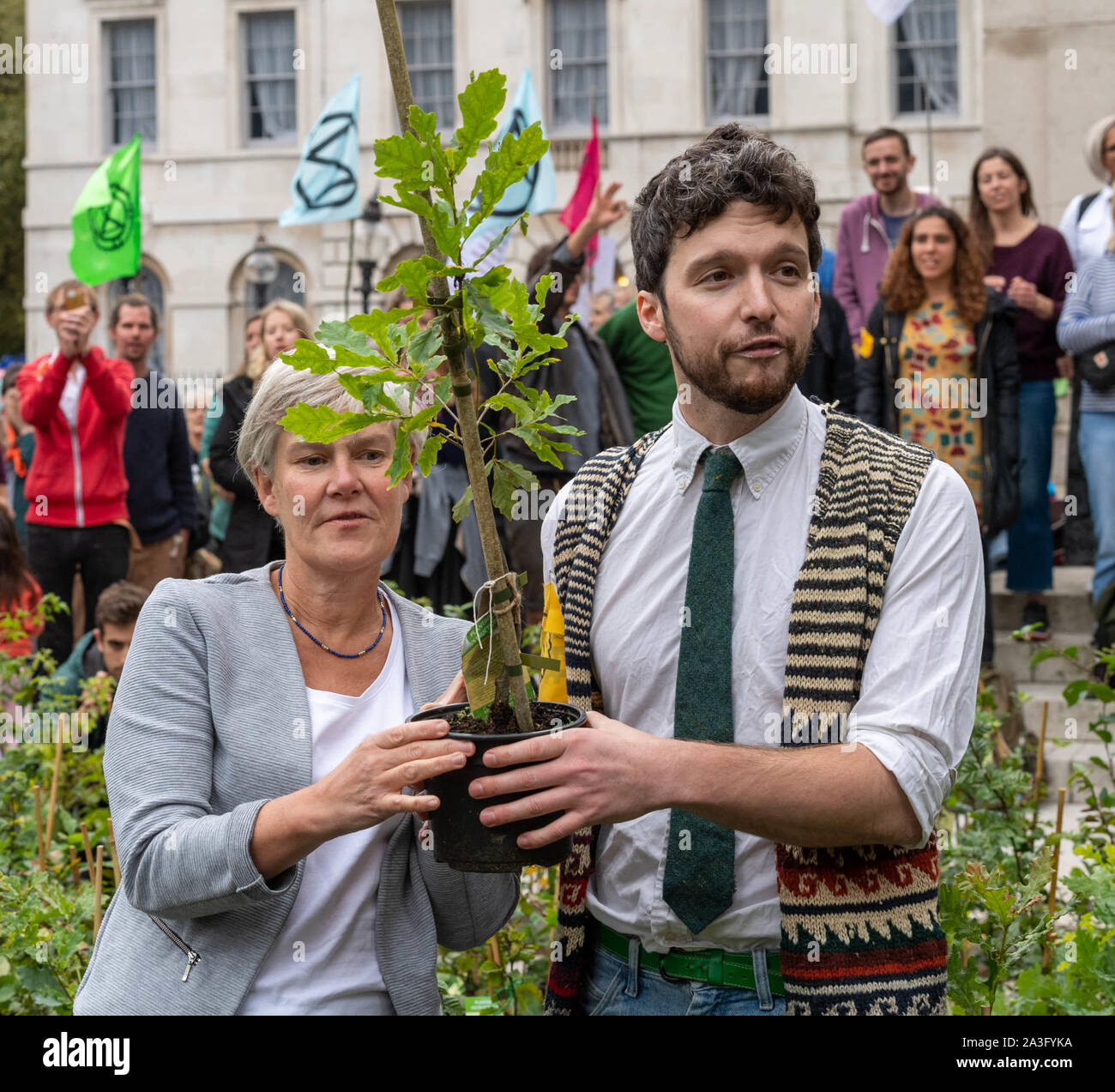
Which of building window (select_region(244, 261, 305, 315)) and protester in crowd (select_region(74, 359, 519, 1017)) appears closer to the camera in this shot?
protester in crowd (select_region(74, 359, 519, 1017))

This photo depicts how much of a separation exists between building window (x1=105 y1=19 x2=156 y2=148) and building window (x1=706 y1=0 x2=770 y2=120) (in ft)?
33.6

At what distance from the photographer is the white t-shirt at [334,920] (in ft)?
7.14

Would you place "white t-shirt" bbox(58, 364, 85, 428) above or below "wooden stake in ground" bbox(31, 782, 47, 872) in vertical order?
above

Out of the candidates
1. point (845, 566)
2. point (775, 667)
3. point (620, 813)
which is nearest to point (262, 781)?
point (620, 813)

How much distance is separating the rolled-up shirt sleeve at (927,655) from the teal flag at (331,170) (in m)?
10.6

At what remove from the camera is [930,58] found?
23.5 m

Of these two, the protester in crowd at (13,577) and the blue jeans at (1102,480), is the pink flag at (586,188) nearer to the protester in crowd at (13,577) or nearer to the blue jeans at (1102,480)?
the blue jeans at (1102,480)

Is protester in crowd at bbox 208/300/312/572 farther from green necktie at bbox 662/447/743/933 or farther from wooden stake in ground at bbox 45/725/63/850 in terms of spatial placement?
green necktie at bbox 662/447/743/933

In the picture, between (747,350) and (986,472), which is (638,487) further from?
(986,472)

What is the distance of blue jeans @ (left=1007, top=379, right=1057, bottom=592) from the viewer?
6840 mm

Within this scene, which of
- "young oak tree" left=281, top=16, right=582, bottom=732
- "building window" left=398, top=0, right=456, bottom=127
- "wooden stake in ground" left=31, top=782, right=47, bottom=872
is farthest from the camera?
"building window" left=398, top=0, right=456, bottom=127

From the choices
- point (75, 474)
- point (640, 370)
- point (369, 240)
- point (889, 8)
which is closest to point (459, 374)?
point (640, 370)

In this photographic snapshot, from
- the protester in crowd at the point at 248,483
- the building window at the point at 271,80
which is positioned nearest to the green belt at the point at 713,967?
the protester in crowd at the point at 248,483

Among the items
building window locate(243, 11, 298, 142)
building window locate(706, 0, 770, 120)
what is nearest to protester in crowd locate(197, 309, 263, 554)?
building window locate(706, 0, 770, 120)
